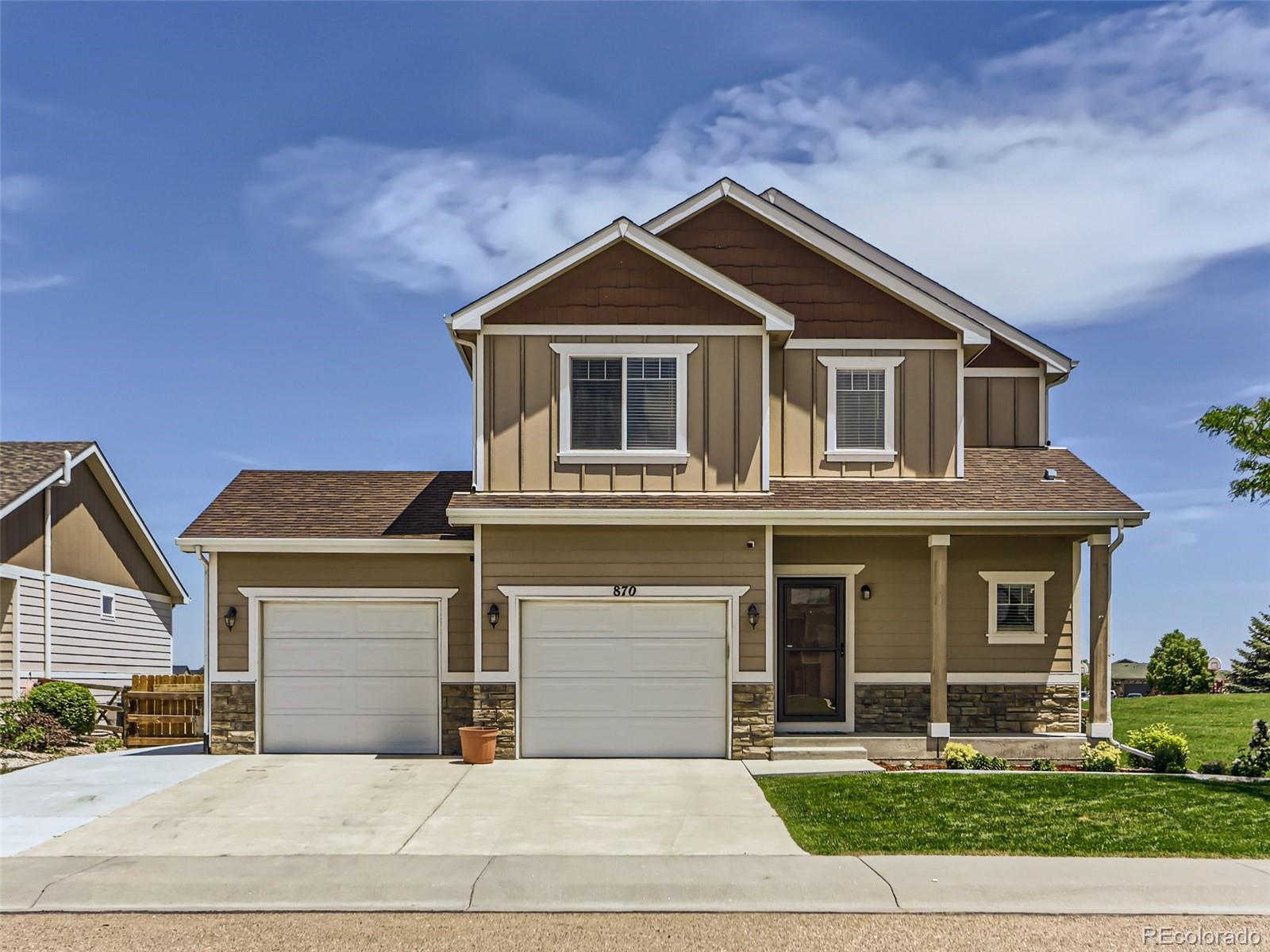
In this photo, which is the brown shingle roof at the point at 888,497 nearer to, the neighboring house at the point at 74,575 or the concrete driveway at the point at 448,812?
the concrete driveway at the point at 448,812

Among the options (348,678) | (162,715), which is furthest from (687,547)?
(162,715)

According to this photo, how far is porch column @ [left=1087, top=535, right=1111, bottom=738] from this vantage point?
1480 cm

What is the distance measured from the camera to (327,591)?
607 inches

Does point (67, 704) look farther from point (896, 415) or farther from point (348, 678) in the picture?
point (896, 415)

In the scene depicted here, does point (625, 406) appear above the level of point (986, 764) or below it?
above

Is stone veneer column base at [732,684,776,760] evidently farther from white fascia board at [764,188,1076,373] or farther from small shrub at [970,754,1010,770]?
white fascia board at [764,188,1076,373]

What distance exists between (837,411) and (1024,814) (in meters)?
7.06

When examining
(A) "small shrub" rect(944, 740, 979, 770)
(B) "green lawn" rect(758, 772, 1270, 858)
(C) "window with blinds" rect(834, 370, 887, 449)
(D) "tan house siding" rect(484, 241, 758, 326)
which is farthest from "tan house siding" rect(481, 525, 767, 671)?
(B) "green lawn" rect(758, 772, 1270, 858)

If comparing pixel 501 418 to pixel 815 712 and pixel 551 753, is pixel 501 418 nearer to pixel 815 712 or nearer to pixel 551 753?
pixel 551 753

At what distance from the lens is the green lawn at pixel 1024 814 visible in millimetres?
9438

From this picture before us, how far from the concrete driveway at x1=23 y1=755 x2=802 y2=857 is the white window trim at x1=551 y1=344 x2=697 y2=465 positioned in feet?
12.9

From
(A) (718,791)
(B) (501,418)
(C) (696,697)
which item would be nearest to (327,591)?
(B) (501,418)

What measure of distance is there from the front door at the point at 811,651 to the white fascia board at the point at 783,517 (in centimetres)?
174

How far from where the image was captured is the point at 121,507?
23938mm
